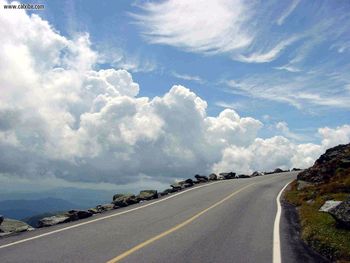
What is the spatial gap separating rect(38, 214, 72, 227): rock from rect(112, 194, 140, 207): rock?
22.5 feet

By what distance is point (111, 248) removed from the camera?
38.9ft

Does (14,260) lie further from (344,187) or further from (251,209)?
(344,187)

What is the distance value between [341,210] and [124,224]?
824 centimetres

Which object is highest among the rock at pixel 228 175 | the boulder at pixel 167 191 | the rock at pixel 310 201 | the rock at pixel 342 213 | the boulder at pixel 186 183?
the rock at pixel 228 175

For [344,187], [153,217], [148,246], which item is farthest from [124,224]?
[344,187]

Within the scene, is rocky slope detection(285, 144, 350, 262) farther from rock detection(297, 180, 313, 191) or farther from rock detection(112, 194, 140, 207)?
rock detection(112, 194, 140, 207)

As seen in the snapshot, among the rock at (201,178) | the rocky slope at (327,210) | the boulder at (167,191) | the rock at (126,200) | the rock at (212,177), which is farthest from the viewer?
the rock at (212,177)

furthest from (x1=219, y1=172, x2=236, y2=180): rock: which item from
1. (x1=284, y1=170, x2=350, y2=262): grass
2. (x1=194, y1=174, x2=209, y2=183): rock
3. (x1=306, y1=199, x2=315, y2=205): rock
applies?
(x1=284, y1=170, x2=350, y2=262): grass

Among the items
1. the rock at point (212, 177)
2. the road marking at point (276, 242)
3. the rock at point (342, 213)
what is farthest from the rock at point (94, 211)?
the rock at point (212, 177)

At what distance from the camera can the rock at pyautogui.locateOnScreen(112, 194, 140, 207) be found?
26025mm

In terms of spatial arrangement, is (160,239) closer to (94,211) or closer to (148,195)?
(94,211)

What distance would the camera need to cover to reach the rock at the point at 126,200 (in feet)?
85.4

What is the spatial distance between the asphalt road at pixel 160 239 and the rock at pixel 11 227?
120cm

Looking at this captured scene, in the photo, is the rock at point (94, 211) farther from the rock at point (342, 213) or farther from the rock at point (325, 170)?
the rock at point (325, 170)
